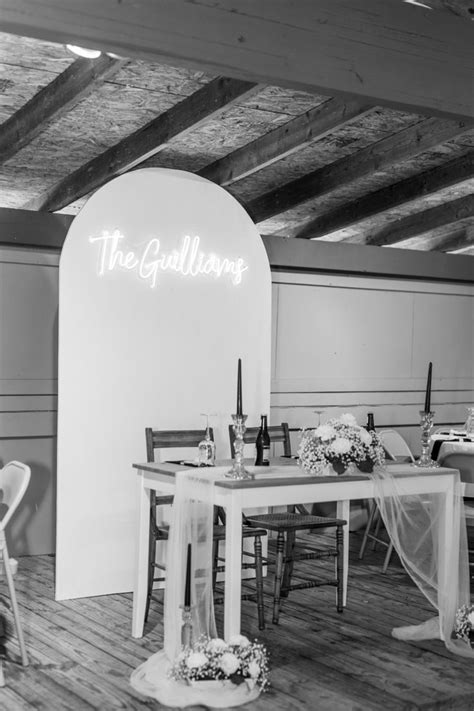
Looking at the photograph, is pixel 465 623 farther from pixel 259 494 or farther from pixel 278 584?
pixel 259 494

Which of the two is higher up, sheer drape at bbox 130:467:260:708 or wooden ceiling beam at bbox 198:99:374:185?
wooden ceiling beam at bbox 198:99:374:185

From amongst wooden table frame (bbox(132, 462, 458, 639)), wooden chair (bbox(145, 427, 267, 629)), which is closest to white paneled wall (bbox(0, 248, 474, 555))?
wooden chair (bbox(145, 427, 267, 629))

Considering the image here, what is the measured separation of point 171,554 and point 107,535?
1311 millimetres

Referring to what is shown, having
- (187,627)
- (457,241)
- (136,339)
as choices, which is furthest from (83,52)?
(457,241)

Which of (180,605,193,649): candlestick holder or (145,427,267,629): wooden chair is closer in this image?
(180,605,193,649): candlestick holder

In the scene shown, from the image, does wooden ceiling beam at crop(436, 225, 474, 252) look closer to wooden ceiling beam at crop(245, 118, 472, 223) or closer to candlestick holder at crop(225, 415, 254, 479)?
wooden ceiling beam at crop(245, 118, 472, 223)

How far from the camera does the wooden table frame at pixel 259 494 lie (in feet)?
14.3

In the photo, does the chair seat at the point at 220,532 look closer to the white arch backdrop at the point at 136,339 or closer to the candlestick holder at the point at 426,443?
the white arch backdrop at the point at 136,339

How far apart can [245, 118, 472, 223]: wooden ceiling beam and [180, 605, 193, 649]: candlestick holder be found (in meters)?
3.29

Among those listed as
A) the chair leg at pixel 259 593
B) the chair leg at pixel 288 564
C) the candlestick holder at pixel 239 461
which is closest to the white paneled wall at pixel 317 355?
the chair leg at pixel 288 564

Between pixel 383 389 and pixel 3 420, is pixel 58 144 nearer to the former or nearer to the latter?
pixel 3 420

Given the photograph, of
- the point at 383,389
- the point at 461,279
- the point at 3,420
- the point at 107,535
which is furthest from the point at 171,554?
the point at 461,279

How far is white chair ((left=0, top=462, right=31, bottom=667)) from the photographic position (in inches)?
171

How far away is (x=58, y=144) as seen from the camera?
6.47 meters
